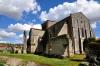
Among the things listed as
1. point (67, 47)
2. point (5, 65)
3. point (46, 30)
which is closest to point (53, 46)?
point (67, 47)

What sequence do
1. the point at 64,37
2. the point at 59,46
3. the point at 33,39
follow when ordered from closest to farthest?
the point at 64,37
the point at 59,46
the point at 33,39

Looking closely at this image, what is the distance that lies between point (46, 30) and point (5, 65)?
125ft

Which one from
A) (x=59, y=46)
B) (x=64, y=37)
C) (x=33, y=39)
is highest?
(x=33, y=39)

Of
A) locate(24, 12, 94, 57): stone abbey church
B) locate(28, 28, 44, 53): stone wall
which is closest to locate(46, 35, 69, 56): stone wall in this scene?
locate(24, 12, 94, 57): stone abbey church

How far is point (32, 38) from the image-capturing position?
6519 centimetres

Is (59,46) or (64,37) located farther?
(59,46)

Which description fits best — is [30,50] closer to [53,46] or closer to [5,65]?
[53,46]

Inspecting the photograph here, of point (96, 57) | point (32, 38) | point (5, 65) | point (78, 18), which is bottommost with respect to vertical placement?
point (5, 65)

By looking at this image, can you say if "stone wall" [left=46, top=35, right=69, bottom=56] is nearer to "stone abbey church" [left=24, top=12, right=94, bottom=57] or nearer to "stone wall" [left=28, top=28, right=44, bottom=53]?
"stone abbey church" [left=24, top=12, right=94, bottom=57]

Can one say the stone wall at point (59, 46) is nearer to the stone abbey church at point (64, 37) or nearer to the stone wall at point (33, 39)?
the stone abbey church at point (64, 37)

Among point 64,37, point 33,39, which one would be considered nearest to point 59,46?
point 64,37

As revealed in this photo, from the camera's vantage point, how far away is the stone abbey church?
45197 millimetres

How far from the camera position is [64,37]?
147 feet

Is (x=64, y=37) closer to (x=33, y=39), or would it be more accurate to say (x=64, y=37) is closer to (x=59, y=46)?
(x=59, y=46)
